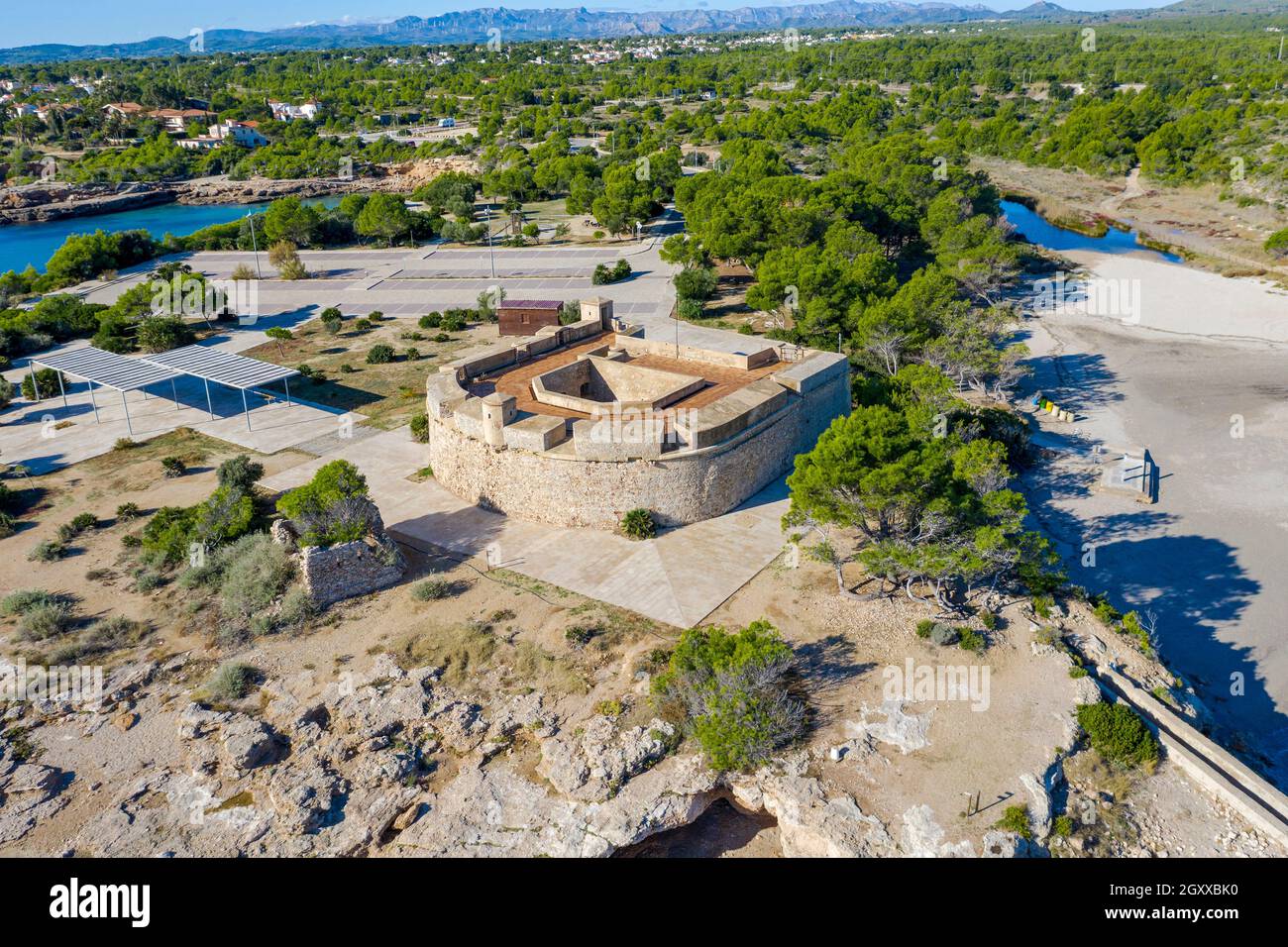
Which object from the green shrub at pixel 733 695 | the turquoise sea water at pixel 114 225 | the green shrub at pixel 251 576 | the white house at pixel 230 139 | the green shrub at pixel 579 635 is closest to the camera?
the green shrub at pixel 733 695

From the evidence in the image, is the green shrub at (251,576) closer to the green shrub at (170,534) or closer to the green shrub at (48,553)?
the green shrub at (170,534)

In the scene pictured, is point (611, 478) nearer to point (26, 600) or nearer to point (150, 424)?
point (26, 600)

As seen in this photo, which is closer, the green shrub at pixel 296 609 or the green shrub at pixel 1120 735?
the green shrub at pixel 1120 735

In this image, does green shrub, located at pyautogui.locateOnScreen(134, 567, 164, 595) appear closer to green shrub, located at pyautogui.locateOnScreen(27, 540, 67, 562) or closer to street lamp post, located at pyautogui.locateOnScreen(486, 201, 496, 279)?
green shrub, located at pyautogui.locateOnScreen(27, 540, 67, 562)

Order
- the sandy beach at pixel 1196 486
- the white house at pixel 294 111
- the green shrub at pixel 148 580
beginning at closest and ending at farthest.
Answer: the sandy beach at pixel 1196 486 → the green shrub at pixel 148 580 → the white house at pixel 294 111

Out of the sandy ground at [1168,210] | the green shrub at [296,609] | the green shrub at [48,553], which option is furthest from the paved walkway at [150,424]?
the sandy ground at [1168,210]

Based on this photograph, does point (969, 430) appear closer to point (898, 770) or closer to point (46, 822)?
point (898, 770)

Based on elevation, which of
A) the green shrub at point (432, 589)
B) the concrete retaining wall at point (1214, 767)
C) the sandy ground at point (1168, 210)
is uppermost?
the sandy ground at point (1168, 210)
